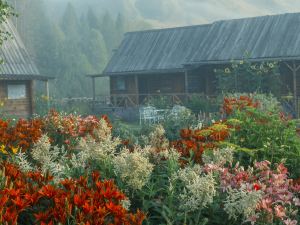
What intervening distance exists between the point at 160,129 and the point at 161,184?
5.44ft

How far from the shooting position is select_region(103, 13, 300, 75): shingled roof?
2416 cm

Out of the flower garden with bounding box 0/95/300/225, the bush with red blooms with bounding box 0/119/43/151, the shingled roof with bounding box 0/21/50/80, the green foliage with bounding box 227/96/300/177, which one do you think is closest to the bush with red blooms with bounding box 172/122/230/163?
the flower garden with bounding box 0/95/300/225

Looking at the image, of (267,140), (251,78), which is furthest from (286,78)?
(267,140)

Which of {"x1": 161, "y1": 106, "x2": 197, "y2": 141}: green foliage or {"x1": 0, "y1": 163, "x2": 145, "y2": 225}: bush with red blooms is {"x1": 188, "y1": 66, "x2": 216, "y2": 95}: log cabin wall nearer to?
{"x1": 161, "y1": 106, "x2": 197, "y2": 141}: green foliage

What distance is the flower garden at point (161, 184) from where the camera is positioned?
366 cm

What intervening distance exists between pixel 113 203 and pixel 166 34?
1104 inches

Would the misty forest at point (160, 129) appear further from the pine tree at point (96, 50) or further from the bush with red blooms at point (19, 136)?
the pine tree at point (96, 50)

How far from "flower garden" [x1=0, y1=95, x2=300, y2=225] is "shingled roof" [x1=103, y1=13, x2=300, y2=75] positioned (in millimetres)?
16924

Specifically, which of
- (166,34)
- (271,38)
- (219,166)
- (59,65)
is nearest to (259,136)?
(219,166)

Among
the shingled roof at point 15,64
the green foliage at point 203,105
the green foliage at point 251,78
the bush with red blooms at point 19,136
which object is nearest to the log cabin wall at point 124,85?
the green foliage at point 251,78

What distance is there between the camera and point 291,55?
22641mm

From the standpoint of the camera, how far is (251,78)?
23.2 metres

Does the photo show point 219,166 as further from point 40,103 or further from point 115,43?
point 115,43

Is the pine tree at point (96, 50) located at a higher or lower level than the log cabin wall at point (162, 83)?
higher
